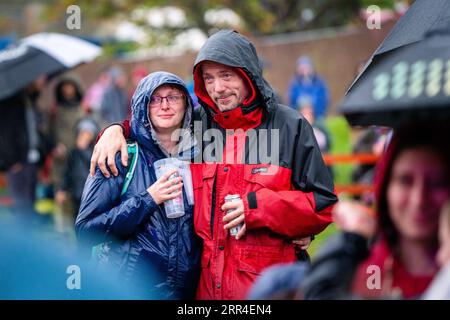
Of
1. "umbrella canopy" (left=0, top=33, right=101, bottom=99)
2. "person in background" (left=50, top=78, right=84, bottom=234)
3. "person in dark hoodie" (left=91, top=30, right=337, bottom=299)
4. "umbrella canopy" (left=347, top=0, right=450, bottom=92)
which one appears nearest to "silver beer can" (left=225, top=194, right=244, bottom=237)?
"person in dark hoodie" (left=91, top=30, right=337, bottom=299)

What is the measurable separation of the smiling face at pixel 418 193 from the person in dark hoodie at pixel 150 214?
79.2 inches

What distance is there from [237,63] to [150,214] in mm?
884

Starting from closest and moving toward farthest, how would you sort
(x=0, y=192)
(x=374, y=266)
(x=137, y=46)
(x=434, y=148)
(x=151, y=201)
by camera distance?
(x=434, y=148), (x=374, y=266), (x=151, y=201), (x=0, y=192), (x=137, y=46)

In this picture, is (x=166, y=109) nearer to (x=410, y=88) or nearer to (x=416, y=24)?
(x=416, y=24)

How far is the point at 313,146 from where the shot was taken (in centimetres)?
498

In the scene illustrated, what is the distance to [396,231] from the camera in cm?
306

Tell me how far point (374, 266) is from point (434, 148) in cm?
46

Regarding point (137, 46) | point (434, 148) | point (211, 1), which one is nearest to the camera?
point (434, 148)

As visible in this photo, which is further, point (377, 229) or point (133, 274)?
point (133, 274)

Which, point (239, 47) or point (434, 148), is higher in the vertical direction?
point (239, 47)

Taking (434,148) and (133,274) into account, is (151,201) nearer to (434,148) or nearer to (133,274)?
(133,274)

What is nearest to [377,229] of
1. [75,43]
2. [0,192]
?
[75,43]

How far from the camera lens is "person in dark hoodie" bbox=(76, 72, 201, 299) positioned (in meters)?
4.90

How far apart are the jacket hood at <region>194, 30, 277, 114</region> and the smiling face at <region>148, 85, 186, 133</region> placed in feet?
0.40
